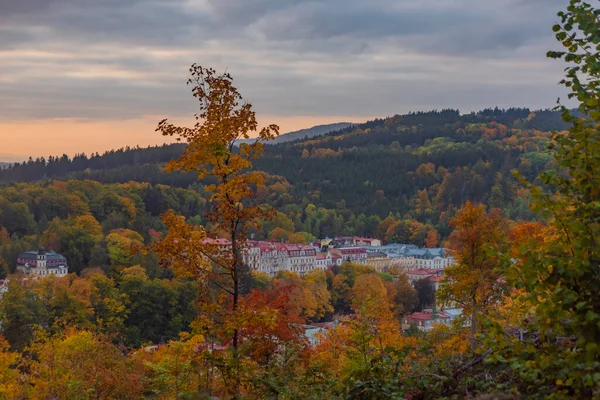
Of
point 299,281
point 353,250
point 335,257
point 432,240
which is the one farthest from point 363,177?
point 299,281

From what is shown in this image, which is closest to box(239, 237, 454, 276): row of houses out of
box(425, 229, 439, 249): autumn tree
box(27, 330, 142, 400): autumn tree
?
box(425, 229, 439, 249): autumn tree

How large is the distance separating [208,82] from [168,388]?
619 cm

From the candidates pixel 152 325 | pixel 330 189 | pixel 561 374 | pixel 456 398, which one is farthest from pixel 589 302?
pixel 330 189

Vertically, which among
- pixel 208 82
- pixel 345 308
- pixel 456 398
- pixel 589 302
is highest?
pixel 208 82

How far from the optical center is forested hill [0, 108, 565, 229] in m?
133

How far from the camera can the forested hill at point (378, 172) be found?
437ft

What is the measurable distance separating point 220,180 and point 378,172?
151 m

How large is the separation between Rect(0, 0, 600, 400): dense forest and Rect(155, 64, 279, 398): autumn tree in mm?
27

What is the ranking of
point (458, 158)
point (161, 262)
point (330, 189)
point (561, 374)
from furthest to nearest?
point (458, 158)
point (330, 189)
point (161, 262)
point (561, 374)

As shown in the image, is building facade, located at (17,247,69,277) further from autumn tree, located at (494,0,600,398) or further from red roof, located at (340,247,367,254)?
autumn tree, located at (494,0,600,398)

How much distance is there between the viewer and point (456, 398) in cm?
662

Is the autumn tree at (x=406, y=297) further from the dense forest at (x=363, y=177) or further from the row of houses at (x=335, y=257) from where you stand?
the dense forest at (x=363, y=177)

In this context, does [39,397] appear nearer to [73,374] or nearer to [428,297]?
[73,374]

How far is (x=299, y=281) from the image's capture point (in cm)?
7300
